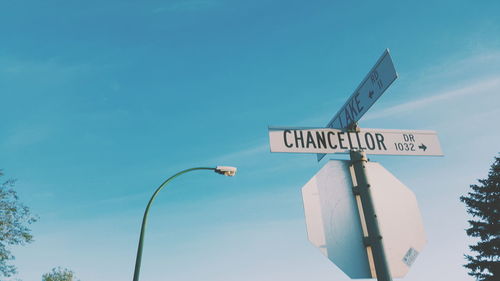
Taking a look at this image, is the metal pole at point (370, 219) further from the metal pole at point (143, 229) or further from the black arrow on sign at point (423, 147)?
the metal pole at point (143, 229)

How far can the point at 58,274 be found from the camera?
49.9 m

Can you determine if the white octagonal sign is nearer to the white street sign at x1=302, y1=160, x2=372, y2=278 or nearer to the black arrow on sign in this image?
the white street sign at x1=302, y1=160, x2=372, y2=278

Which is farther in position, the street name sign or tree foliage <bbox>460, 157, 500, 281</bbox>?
tree foliage <bbox>460, 157, 500, 281</bbox>

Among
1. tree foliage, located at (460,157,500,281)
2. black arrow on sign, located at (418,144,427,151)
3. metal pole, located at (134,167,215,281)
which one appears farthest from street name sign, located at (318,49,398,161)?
tree foliage, located at (460,157,500,281)

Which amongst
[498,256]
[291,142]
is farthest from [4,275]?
[498,256]

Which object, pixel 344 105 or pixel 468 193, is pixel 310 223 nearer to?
pixel 344 105

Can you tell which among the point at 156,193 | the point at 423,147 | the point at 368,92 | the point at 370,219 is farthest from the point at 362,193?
the point at 156,193

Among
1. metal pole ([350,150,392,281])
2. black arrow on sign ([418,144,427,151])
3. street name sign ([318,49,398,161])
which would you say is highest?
street name sign ([318,49,398,161])

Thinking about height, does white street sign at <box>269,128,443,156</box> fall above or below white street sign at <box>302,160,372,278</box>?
above

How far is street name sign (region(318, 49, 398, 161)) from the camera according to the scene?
2.62 metres

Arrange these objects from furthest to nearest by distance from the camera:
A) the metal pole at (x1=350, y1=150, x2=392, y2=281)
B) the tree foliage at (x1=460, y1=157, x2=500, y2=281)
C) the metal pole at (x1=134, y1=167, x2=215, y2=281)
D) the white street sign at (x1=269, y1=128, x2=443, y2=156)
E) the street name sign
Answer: the tree foliage at (x1=460, y1=157, x2=500, y2=281)
the metal pole at (x1=134, y1=167, x2=215, y2=281)
the white street sign at (x1=269, y1=128, x2=443, y2=156)
the street name sign
the metal pole at (x1=350, y1=150, x2=392, y2=281)

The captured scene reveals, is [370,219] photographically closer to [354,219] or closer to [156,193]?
[354,219]

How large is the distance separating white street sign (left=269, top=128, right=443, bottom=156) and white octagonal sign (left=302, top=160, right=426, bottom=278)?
221mm

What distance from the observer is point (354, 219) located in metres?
2.41
